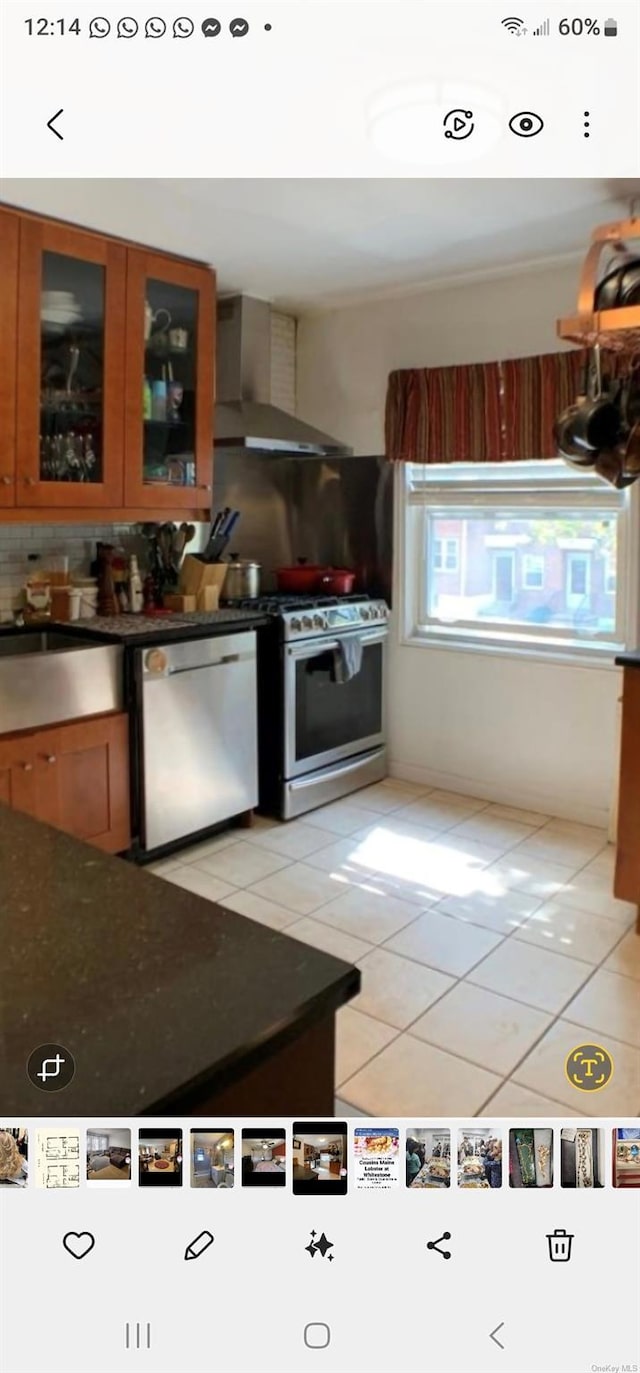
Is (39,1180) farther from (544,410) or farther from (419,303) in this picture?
(419,303)

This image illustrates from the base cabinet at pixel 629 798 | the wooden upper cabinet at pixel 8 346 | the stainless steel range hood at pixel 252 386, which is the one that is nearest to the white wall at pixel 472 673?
the stainless steel range hood at pixel 252 386

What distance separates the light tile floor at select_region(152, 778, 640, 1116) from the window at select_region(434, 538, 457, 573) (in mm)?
763

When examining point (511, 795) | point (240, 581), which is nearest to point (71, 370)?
point (240, 581)

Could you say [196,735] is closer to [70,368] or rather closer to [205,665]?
[205,665]

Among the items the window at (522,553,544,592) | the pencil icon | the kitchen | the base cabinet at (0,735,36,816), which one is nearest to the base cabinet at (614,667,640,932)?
the kitchen

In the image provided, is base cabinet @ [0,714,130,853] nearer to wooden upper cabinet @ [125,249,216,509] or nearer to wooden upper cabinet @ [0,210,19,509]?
wooden upper cabinet @ [0,210,19,509]

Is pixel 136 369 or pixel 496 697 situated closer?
pixel 136 369

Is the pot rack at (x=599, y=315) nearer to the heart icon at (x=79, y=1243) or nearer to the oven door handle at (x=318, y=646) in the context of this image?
the oven door handle at (x=318, y=646)

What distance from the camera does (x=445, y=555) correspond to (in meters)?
2.84

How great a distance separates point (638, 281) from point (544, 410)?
2.56 feet

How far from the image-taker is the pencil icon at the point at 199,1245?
43 centimetres

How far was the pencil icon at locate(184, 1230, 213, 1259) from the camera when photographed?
43 centimetres

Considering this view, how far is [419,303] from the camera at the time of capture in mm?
2695
